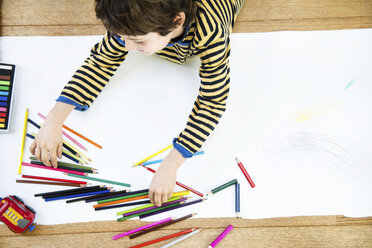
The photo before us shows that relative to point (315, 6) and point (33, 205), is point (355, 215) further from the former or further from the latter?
point (33, 205)

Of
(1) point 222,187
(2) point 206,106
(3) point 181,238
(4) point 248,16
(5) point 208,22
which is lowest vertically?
(3) point 181,238

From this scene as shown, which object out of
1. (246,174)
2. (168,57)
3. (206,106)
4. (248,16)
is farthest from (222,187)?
(248,16)

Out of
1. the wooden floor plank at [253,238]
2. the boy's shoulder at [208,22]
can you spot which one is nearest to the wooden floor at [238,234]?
the wooden floor plank at [253,238]

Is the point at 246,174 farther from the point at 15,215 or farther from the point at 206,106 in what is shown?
the point at 15,215

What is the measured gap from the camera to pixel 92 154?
58cm

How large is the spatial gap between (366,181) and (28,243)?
69 centimetres

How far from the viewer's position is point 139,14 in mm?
358

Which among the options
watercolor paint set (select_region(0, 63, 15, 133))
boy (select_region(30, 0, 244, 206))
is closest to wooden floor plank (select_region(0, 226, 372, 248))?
boy (select_region(30, 0, 244, 206))

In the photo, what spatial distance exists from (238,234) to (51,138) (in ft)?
1.37

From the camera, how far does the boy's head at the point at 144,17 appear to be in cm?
35

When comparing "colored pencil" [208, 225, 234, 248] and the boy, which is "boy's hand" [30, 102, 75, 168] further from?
"colored pencil" [208, 225, 234, 248]

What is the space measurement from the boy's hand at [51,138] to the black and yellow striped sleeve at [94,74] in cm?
2

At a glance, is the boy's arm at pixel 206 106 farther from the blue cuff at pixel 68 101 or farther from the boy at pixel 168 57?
the blue cuff at pixel 68 101

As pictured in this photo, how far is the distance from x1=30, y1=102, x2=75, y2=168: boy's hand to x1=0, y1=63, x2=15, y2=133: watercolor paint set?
0.09 meters
